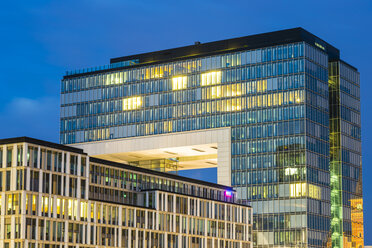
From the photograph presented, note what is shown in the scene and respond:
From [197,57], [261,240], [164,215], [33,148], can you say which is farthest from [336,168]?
[33,148]

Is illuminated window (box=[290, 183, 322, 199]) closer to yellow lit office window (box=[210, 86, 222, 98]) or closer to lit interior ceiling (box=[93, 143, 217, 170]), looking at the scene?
lit interior ceiling (box=[93, 143, 217, 170])

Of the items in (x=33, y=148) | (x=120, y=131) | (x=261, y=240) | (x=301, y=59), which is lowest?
(x=261, y=240)

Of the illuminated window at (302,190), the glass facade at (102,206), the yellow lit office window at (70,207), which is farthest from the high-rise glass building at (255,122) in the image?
the yellow lit office window at (70,207)

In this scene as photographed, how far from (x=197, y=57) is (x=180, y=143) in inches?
741

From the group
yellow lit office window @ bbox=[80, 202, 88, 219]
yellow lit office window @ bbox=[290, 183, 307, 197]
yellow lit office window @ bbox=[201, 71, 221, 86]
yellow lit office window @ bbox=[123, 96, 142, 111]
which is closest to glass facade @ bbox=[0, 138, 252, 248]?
yellow lit office window @ bbox=[80, 202, 88, 219]

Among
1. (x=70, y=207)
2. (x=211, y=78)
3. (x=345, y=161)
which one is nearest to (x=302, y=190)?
(x=345, y=161)

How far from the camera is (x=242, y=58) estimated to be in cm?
16638

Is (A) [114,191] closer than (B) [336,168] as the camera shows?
Yes

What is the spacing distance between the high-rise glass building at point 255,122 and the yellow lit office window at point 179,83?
0.25 m

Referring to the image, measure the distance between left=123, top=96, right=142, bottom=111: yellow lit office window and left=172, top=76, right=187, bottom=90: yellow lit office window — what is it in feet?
28.9

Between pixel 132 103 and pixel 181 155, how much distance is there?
15.7m

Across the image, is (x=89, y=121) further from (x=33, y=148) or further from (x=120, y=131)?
(x=33, y=148)

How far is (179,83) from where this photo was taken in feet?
568

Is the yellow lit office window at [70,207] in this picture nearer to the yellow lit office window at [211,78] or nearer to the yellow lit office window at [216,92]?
the yellow lit office window at [216,92]
